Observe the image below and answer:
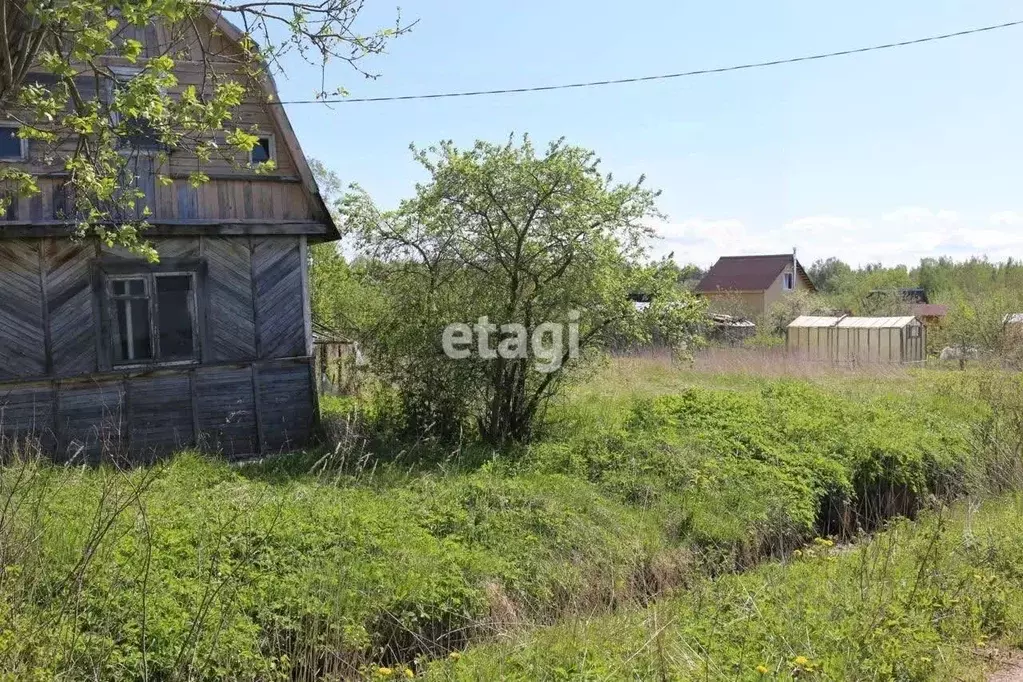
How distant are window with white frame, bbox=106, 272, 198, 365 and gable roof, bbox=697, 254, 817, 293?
3736cm

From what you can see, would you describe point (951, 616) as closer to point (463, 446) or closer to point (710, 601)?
point (710, 601)

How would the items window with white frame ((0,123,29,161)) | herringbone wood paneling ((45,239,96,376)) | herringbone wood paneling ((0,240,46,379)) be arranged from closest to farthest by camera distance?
herringbone wood paneling ((0,240,46,379))
window with white frame ((0,123,29,161))
herringbone wood paneling ((45,239,96,376))

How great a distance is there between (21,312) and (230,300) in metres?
2.53

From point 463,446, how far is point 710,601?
5405 millimetres

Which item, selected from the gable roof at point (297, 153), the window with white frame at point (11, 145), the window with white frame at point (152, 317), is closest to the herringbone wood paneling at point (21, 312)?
the window with white frame at point (152, 317)

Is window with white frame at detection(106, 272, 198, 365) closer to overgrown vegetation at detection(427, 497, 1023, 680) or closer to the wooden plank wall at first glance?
the wooden plank wall

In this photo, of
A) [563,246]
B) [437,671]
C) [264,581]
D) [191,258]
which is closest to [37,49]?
[264,581]

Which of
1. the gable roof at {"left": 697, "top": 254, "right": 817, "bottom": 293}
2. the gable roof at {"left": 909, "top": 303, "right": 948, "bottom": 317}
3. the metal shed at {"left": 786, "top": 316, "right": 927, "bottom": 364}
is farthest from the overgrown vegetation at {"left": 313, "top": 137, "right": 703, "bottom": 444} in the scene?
the gable roof at {"left": 697, "top": 254, "right": 817, "bottom": 293}

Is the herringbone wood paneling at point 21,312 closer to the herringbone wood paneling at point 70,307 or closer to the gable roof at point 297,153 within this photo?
the herringbone wood paneling at point 70,307

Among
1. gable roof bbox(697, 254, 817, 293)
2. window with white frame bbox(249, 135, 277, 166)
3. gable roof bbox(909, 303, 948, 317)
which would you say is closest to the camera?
window with white frame bbox(249, 135, 277, 166)

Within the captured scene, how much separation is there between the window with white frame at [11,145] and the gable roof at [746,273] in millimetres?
38749

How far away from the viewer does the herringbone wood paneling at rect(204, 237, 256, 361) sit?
11.0 meters

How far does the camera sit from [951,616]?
5.12 m

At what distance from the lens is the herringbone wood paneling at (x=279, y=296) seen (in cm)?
1129
